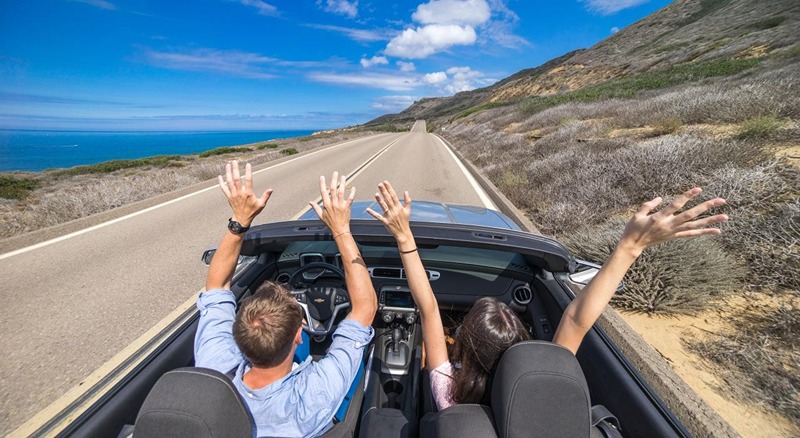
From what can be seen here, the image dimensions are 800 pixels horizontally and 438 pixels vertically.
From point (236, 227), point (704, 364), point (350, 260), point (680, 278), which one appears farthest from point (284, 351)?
point (680, 278)

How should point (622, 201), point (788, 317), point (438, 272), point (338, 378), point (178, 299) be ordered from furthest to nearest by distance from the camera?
point (622, 201)
point (178, 299)
point (438, 272)
point (788, 317)
point (338, 378)

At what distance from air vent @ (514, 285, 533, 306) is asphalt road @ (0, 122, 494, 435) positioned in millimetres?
3997

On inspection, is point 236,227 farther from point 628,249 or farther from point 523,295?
point 523,295

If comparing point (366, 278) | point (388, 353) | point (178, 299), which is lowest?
point (178, 299)

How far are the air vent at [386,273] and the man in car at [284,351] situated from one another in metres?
1.27

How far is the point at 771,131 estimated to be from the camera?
6.62 metres

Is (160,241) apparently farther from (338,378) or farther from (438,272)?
(338,378)

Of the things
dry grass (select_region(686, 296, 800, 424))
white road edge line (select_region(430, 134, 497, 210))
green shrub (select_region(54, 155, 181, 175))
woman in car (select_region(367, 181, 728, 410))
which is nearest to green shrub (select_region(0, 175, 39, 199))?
green shrub (select_region(54, 155, 181, 175))

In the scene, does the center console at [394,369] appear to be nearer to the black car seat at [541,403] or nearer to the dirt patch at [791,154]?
the black car seat at [541,403]

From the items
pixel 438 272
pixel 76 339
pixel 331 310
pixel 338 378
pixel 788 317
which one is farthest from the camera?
pixel 76 339

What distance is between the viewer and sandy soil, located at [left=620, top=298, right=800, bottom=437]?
91.5 inches

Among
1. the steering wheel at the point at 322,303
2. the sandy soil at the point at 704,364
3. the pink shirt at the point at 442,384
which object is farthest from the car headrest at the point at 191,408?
the sandy soil at the point at 704,364

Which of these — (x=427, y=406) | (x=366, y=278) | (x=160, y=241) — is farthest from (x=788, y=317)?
(x=160, y=241)

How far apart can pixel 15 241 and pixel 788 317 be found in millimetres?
10893
